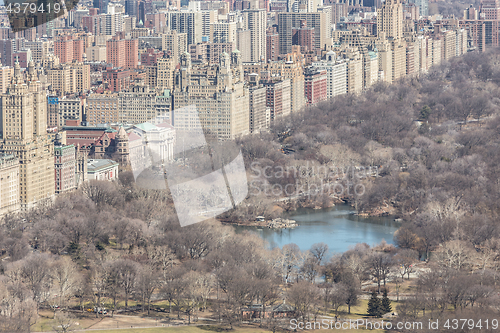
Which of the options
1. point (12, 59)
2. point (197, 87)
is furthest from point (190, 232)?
point (12, 59)

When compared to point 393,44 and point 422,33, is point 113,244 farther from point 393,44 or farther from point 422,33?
point 422,33

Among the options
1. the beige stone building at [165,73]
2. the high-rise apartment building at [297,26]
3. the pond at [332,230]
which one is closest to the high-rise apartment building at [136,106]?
the beige stone building at [165,73]

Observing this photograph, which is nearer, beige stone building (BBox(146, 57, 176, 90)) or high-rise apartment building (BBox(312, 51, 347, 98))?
beige stone building (BBox(146, 57, 176, 90))

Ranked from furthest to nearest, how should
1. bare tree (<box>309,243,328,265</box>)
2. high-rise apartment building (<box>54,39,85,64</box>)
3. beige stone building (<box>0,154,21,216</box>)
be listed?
high-rise apartment building (<box>54,39,85,64</box>), beige stone building (<box>0,154,21,216</box>), bare tree (<box>309,243,328,265</box>)

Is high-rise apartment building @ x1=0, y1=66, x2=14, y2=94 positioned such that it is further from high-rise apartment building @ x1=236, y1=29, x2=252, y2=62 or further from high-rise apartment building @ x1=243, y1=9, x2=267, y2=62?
high-rise apartment building @ x1=243, y1=9, x2=267, y2=62

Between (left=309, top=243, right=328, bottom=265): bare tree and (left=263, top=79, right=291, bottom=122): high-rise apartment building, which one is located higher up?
(left=263, top=79, right=291, bottom=122): high-rise apartment building

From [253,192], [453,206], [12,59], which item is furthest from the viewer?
[12,59]

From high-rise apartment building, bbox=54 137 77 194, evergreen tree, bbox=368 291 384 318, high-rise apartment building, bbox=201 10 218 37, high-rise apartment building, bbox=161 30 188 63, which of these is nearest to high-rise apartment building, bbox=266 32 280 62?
high-rise apartment building, bbox=161 30 188 63
